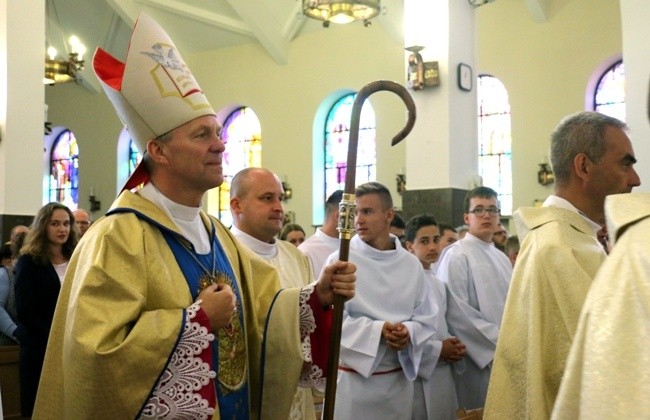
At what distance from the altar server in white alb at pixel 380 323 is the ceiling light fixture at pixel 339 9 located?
5436 mm

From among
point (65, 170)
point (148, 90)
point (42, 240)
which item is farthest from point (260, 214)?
point (65, 170)

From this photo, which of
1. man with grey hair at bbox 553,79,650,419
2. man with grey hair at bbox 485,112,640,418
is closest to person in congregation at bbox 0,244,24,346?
man with grey hair at bbox 485,112,640,418

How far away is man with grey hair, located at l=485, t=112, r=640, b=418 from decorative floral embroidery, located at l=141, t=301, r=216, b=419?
99 cm

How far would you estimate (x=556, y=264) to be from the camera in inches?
106

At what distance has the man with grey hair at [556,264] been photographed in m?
2.63

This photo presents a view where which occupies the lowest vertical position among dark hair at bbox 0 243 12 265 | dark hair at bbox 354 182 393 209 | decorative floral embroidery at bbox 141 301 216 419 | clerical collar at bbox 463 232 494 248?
decorative floral embroidery at bbox 141 301 216 419

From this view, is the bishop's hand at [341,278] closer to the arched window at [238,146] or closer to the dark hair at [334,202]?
the dark hair at [334,202]

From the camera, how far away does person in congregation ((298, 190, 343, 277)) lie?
5.47m

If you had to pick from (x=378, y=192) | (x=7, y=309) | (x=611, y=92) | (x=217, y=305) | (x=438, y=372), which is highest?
(x=611, y=92)

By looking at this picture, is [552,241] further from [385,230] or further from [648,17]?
[648,17]

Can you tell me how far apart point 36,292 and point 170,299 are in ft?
8.89

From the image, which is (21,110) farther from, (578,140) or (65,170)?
(65,170)

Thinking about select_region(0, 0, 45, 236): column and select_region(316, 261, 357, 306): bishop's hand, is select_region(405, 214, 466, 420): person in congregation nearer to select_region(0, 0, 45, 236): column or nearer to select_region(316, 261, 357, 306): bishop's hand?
select_region(316, 261, 357, 306): bishop's hand

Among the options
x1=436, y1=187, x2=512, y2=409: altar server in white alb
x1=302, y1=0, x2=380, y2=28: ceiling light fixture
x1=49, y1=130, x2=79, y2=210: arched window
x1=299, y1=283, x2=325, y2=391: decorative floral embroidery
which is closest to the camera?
x1=299, y1=283, x2=325, y2=391: decorative floral embroidery
